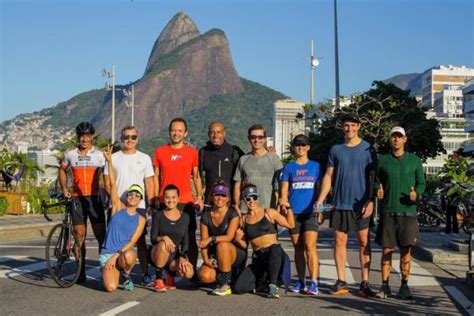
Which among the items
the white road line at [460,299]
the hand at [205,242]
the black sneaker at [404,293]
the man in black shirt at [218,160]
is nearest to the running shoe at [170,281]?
the hand at [205,242]

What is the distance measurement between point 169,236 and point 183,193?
62cm

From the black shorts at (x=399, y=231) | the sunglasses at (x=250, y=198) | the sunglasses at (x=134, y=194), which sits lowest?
the black shorts at (x=399, y=231)

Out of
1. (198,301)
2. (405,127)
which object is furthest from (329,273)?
(405,127)

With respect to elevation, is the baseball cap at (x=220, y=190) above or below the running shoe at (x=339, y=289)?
above

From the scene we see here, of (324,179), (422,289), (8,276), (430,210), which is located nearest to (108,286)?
(8,276)

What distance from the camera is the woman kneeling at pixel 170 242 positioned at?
30.6 ft

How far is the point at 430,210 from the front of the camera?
24.4 m

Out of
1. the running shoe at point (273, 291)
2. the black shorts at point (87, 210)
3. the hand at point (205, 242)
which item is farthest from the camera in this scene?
the black shorts at point (87, 210)

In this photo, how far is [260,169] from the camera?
374 inches

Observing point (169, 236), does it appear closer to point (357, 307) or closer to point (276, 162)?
point (276, 162)

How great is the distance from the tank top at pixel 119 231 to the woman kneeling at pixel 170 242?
0.29 m

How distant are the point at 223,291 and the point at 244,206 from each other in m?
1.09

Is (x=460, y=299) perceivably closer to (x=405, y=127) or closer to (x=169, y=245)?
(x=169, y=245)

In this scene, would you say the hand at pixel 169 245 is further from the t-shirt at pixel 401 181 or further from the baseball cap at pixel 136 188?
the t-shirt at pixel 401 181
